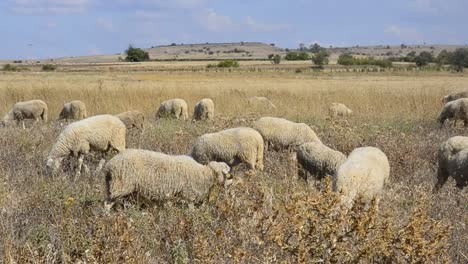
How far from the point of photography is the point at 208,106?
18.9 metres

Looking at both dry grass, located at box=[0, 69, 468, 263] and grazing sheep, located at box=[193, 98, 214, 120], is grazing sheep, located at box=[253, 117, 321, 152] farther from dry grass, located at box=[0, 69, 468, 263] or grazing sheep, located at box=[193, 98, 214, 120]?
grazing sheep, located at box=[193, 98, 214, 120]

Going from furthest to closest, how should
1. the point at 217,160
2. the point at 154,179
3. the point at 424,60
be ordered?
the point at 424,60 < the point at 217,160 < the point at 154,179

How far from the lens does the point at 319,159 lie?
30.1ft

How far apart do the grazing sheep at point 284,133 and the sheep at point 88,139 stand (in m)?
2.65

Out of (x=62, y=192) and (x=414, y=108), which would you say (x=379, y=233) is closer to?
(x=62, y=192)

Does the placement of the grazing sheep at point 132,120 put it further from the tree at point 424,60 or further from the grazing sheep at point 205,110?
the tree at point 424,60

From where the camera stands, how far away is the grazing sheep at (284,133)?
10891 mm

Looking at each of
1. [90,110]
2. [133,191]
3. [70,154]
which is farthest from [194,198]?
[90,110]

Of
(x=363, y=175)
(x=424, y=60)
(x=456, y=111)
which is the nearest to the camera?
(x=363, y=175)

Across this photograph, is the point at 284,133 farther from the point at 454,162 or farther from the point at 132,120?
the point at 132,120

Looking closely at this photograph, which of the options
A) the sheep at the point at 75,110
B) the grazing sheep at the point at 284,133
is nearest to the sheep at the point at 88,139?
the grazing sheep at the point at 284,133

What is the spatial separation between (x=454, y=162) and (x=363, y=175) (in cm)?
218

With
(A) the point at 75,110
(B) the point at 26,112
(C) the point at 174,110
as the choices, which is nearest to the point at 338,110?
(C) the point at 174,110

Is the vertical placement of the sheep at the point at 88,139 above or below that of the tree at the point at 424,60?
above
